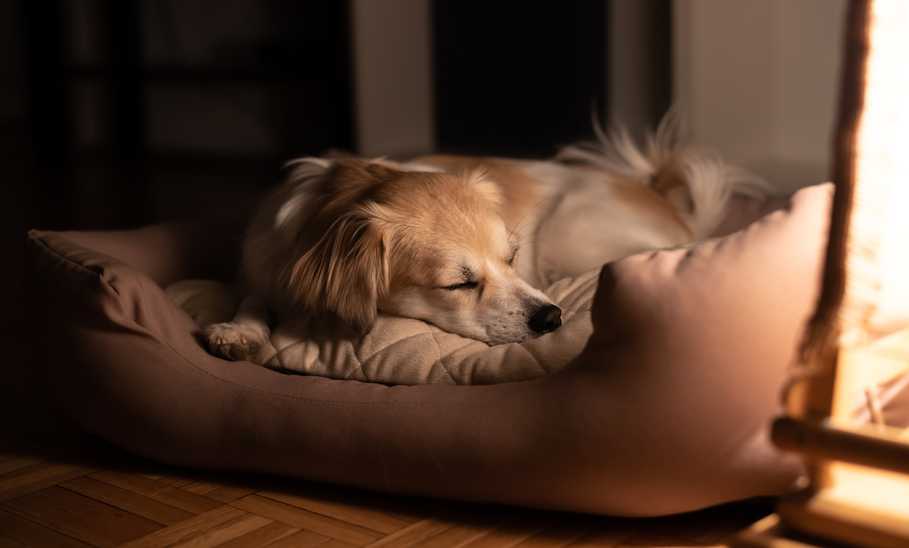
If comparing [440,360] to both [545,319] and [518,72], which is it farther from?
[518,72]

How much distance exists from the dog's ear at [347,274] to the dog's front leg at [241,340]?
12 centimetres

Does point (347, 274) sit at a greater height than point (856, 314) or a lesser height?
lesser

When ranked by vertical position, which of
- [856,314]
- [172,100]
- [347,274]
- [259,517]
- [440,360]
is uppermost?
[172,100]

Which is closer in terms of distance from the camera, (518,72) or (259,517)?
(259,517)

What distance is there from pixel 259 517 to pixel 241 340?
1.37ft

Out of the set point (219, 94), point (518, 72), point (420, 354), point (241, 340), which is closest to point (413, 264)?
point (420, 354)

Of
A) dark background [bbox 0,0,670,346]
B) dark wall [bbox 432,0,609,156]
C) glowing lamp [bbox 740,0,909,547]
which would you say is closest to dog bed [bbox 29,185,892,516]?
glowing lamp [bbox 740,0,909,547]

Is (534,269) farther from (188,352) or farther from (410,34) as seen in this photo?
(410,34)

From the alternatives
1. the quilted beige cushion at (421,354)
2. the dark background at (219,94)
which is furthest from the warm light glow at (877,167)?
the dark background at (219,94)

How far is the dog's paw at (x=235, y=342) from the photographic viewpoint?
1999 mm

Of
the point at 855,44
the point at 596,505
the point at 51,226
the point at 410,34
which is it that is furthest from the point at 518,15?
the point at 855,44

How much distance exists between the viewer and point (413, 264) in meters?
2.06

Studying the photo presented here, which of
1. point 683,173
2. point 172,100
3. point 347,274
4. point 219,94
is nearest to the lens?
point 347,274

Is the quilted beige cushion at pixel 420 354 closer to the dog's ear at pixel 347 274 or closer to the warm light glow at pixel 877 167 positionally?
the dog's ear at pixel 347 274
